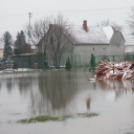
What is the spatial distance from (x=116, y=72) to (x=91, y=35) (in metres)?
39.0

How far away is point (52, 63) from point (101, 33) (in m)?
14.5

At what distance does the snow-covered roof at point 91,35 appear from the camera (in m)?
60.1

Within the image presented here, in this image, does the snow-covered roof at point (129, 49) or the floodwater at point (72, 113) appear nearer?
the floodwater at point (72, 113)

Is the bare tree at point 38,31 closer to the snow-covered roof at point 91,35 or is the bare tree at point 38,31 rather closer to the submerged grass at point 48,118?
Answer: the snow-covered roof at point 91,35

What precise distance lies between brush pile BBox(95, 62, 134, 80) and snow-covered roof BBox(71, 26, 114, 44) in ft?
107

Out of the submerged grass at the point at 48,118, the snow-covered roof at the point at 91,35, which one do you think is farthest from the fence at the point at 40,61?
the submerged grass at the point at 48,118

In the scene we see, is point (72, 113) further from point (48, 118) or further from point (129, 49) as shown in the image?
point (129, 49)

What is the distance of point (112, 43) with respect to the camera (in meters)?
64.6

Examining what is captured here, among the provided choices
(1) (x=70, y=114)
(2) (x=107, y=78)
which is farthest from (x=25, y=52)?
(1) (x=70, y=114)

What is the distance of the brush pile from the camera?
75.5 feet

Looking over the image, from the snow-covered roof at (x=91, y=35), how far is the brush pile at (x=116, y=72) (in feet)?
107

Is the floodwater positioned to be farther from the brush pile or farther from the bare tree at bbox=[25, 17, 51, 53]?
the bare tree at bbox=[25, 17, 51, 53]

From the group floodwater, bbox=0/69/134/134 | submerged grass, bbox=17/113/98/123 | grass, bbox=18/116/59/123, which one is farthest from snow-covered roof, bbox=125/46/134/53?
grass, bbox=18/116/59/123

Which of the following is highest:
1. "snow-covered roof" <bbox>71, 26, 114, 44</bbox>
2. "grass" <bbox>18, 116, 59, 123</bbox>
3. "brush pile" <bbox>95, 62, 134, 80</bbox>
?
"snow-covered roof" <bbox>71, 26, 114, 44</bbox>
